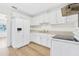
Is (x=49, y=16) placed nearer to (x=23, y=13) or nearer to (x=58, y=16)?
(x=58, y=16)

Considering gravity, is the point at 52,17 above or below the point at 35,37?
above

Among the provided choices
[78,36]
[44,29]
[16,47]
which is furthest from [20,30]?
[78,36]

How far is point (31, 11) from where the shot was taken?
1334 millimetres

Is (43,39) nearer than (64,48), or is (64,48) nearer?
(64,48)

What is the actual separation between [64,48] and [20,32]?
73cm

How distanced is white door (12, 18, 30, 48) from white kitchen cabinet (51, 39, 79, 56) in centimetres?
48

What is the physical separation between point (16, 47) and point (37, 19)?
0.57m

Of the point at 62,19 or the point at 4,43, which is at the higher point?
the point at 62,19

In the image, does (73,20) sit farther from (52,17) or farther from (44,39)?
(44,39)

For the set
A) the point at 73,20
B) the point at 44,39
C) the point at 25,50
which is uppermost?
the point at 73,20

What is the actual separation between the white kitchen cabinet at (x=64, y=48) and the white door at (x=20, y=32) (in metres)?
0.48

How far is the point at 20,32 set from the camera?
141 centimetres

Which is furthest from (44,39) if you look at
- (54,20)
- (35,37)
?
(54,20)

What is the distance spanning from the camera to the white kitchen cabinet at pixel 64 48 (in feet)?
3.22
